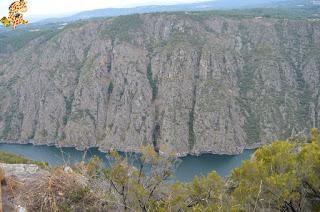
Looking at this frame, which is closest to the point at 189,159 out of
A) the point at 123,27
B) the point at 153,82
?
the point at 153,82

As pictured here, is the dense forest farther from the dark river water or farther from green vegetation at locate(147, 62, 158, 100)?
green vegetation at locate(147, 62, 158, 100)

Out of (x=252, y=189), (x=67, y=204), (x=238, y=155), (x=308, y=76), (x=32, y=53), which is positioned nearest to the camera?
(x=67, y=204)

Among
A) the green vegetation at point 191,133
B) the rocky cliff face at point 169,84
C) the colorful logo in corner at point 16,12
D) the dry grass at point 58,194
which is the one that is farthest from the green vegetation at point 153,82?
the colorful logo in corner at point 16,12

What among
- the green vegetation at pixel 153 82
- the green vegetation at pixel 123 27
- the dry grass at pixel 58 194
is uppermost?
the dry grass at pixel 58 194

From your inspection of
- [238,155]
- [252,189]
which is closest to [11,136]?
[238,155]

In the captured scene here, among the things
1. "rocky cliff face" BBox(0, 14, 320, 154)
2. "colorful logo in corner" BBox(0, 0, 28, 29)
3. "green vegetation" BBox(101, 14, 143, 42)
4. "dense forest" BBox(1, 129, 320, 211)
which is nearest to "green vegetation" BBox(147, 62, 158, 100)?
"rocky cliff face" BBox(0, 14, 320, 154)

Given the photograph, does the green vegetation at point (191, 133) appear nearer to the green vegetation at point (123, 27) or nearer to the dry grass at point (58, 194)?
the green vegetation at point (123, 27)

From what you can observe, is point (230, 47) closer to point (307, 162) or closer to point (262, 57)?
point (262, 57)

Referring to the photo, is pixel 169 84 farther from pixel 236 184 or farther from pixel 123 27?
pixel 236 184
